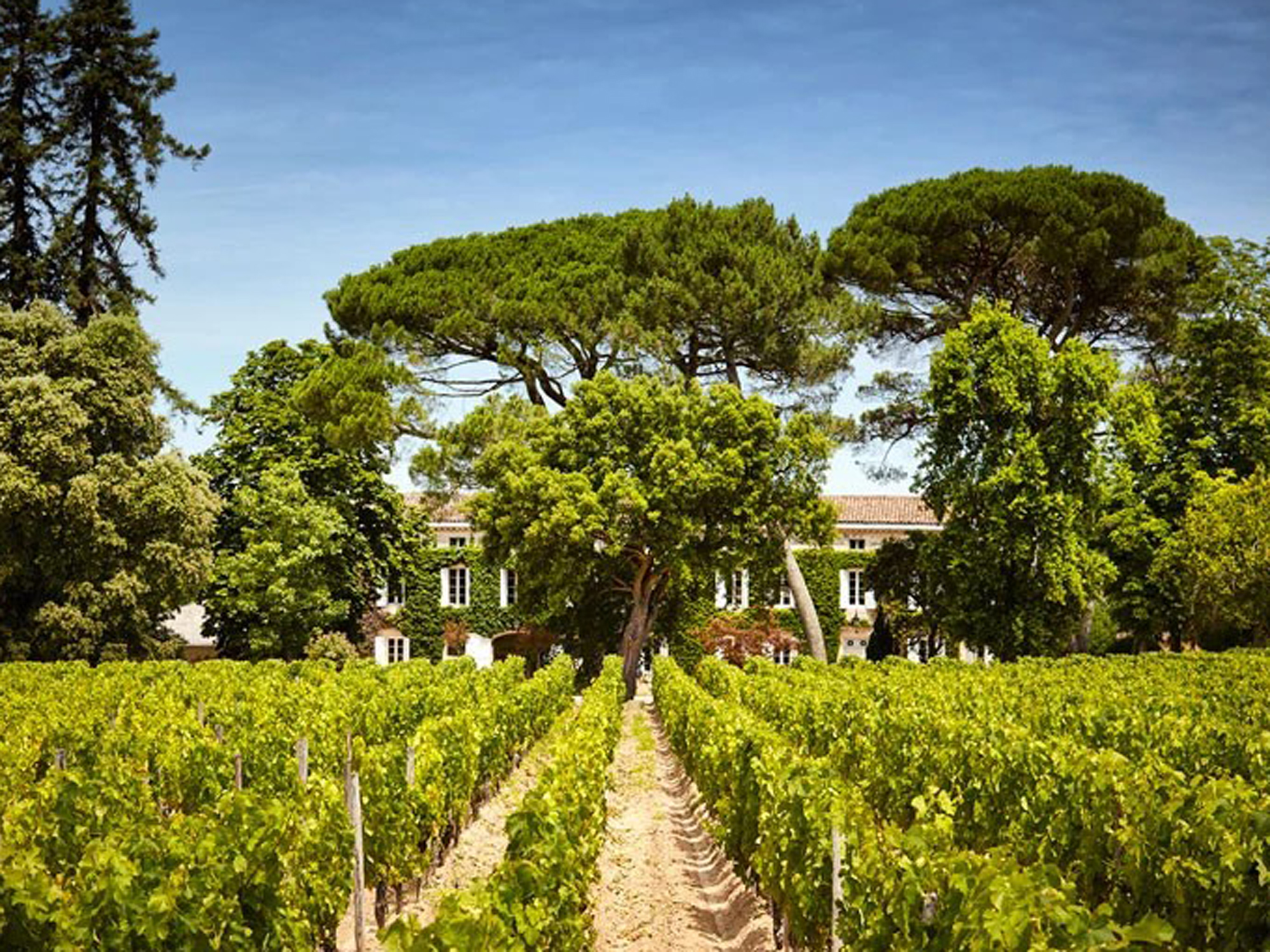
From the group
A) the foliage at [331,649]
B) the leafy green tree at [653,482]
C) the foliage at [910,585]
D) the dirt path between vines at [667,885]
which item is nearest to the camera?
the dirt path between vines at [667,885]

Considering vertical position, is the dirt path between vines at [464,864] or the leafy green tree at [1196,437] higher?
the leafy green tree at [1196,437]

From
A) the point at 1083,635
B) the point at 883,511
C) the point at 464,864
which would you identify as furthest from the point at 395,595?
the point at 464,864

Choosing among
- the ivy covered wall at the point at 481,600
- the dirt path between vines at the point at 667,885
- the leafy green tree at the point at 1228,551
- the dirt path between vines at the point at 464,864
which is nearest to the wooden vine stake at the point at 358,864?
the dirt path between vines at the point at 464,864

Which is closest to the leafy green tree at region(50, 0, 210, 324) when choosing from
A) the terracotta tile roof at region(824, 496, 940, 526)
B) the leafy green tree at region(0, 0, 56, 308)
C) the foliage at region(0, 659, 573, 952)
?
the leafy green tree at region(0, 0, 56, 308)

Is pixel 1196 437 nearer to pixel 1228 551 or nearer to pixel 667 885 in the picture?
pixel 1228 551

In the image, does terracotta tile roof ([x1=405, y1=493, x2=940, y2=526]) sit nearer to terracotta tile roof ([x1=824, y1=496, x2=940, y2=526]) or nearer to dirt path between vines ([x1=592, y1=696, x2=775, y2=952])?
terracotta tile roof ([x1=824, y1=496, x2=940, y2=526])

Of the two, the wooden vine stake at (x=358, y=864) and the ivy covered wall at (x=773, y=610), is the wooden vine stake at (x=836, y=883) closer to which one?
the wooden vine stake at (x=358, y=864)

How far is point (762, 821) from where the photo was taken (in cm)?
927

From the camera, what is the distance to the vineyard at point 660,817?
573 centimetres

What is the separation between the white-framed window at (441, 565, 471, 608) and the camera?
151 ft

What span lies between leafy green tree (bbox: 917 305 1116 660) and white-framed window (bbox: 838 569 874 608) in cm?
1374

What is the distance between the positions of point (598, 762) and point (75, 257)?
86.1ft

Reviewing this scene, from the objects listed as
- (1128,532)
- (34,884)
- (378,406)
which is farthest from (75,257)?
(34,884)

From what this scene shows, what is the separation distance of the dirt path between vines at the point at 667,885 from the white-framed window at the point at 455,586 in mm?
28608
